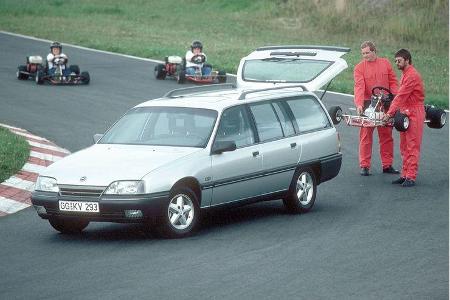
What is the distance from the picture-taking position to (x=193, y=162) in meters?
12.6

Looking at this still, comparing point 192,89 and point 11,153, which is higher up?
point 192,89

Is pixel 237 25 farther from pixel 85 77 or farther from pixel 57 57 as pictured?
pixel 57 57

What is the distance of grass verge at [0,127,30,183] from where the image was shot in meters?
16.7

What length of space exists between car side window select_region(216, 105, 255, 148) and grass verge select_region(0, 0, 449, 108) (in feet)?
57.5

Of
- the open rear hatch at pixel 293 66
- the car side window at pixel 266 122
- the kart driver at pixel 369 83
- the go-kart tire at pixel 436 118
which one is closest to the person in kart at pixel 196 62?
the open rear hatch at pixel 293 66

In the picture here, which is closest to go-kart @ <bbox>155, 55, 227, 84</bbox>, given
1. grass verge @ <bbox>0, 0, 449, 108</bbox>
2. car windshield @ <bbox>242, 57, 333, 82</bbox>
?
grass verge @ <bbox>0, 0, 449, 108</bbox>

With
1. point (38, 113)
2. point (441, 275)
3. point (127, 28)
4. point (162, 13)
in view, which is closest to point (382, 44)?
point (127, 28)

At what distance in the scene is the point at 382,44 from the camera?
39719mm

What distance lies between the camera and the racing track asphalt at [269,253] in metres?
10.0

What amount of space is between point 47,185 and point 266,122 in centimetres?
281

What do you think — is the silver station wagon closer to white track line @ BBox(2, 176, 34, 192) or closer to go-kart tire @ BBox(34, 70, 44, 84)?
white track line @ BBox(2, 176, 34, 192)

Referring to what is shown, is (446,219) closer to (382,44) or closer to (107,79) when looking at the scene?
(107,79)

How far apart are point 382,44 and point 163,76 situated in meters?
11.8

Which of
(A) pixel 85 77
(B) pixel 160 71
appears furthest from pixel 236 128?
(B) pixel 160 71
